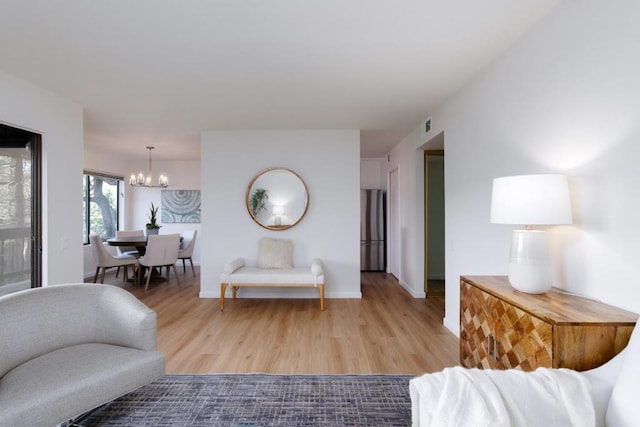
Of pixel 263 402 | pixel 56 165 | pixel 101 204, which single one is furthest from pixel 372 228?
pixel 101 204

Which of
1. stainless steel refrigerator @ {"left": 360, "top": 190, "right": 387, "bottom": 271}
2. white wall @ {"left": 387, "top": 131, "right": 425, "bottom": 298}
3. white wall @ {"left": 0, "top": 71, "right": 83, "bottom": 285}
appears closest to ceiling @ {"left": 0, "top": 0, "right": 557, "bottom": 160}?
white wall @ {"left": 0, "top": 71, "right": 83, "bottom": 285}

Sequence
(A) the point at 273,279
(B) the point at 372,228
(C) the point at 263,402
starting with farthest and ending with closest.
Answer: (B) the point at 372,228, (A) the point at 273,279, (C) the point at 263,402

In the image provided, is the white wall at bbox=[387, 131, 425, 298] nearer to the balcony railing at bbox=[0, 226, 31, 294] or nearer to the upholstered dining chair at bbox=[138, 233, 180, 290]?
the upholstered dining chair at bbox=[138, 233, 180, 290]

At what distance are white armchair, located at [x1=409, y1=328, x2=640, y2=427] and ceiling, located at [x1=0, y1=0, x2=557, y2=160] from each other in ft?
6.36

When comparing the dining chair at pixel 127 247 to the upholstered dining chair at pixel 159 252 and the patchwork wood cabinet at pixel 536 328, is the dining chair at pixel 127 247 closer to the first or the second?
the upholstered dining chair at pixel 159 252

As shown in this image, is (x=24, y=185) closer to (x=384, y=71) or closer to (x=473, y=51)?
(x=384, y=71)

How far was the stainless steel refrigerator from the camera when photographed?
6.23 meters

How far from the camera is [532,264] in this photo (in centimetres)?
158

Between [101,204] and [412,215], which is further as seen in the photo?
[101,204]

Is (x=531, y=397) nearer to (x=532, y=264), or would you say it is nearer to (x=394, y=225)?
(x=532, y=264)

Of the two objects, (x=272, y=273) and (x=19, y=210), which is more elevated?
(x=19, y=210)

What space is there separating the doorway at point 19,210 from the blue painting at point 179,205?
3936mm

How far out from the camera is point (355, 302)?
421 cm

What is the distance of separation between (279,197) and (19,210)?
9.13 ft
